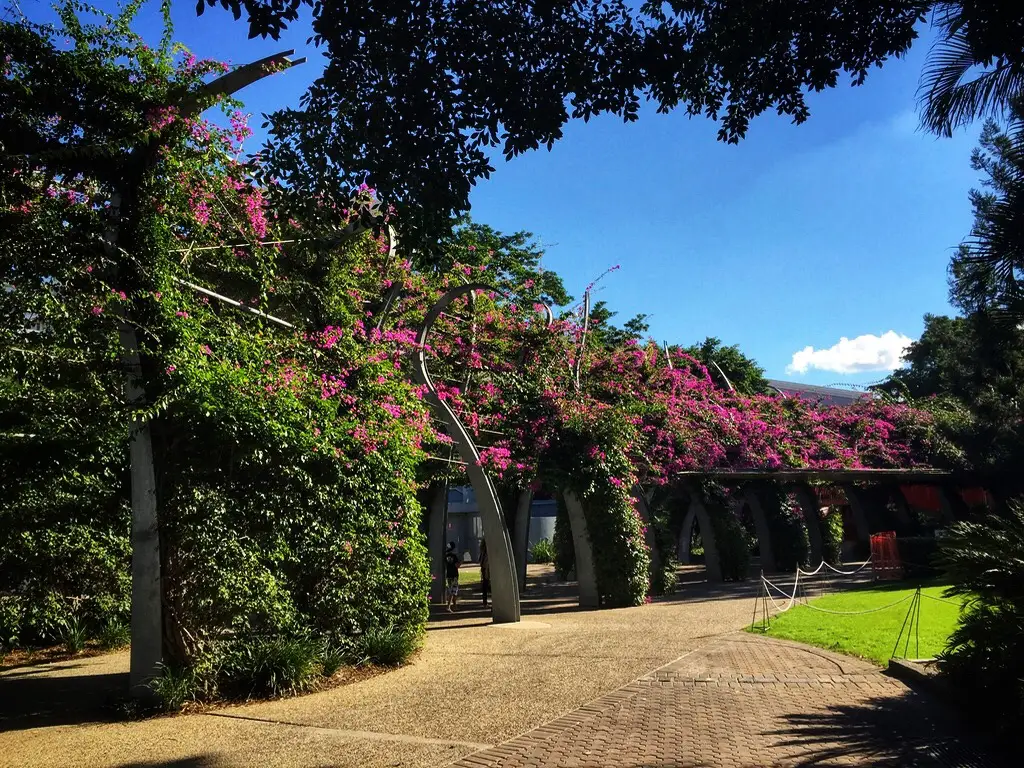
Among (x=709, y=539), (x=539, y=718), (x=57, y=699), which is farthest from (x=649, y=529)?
(x=57, y=699)

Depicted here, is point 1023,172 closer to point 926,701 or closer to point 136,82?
point 926,701

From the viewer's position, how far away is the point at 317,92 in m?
5.56

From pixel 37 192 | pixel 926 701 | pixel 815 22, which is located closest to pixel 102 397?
pixel 37 192

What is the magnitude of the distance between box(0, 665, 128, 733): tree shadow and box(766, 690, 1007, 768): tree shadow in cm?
612

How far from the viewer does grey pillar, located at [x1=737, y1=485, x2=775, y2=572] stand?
977 inches

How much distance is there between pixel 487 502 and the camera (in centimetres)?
1397

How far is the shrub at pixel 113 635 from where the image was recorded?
1170 cm

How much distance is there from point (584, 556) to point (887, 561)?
32.6 feet

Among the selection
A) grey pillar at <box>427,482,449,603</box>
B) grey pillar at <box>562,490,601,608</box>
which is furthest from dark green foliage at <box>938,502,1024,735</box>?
grey pillar at <box>427,482,449,603</box>

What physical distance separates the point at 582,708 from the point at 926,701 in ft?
10.7

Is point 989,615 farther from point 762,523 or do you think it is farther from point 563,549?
point 563,549

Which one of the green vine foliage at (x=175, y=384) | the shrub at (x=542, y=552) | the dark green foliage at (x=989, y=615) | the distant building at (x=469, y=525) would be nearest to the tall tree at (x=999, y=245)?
the dark green foliage at (x=989, y=615)

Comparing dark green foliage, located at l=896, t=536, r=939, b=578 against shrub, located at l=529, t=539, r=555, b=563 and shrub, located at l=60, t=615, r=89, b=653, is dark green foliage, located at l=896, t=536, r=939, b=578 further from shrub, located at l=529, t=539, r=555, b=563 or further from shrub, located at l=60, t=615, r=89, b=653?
shrub, located at l=60, t=615, r=89, b=653

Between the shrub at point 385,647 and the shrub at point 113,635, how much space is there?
490 centimetres
